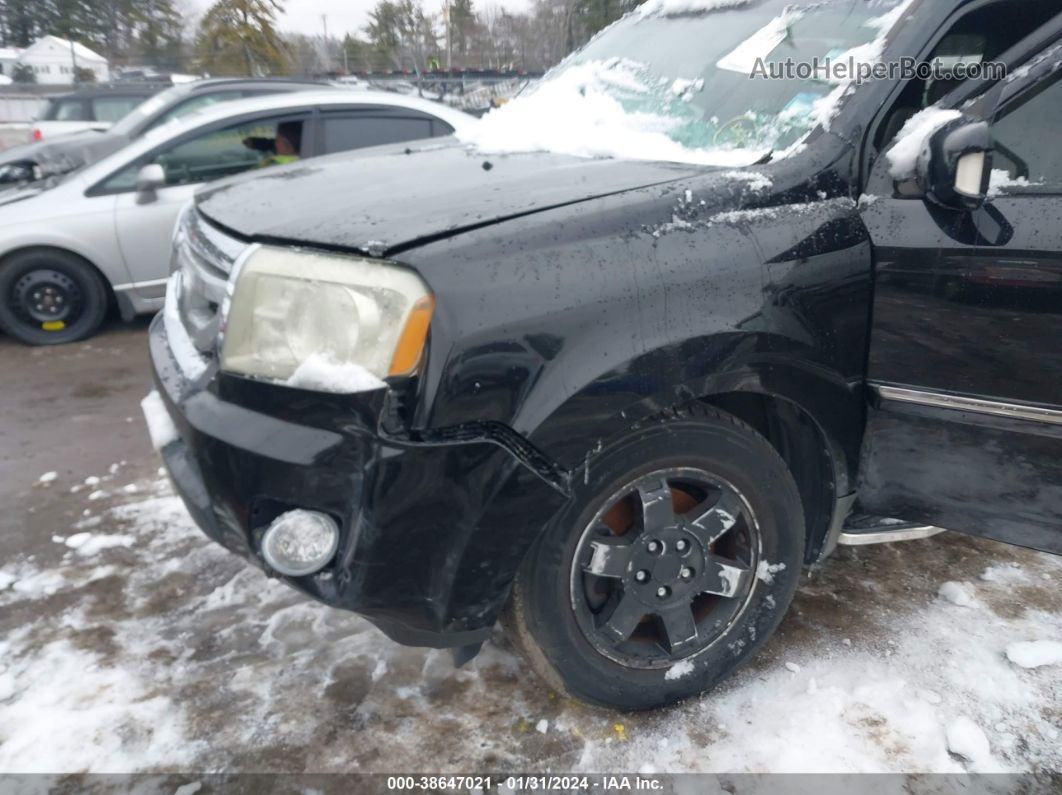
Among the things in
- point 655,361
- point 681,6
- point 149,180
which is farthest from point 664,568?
point 149,180

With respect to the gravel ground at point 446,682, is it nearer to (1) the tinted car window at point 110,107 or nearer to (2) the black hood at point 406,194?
(2) the black hood at point 406,194

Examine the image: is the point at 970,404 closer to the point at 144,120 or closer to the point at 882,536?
the point at 882,536

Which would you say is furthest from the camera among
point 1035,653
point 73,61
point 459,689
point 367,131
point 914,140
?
point 73,61

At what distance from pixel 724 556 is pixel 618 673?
44 cm

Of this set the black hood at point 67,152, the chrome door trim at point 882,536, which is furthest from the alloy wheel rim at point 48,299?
the chrome door trim at point 882,536

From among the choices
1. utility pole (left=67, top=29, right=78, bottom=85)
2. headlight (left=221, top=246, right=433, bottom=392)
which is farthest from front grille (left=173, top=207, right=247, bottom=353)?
utility pole (left=67, top=29, right=78, bottom=85)

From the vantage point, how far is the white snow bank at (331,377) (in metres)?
1.72

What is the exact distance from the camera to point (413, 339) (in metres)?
1.70

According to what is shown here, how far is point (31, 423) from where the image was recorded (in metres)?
4.32

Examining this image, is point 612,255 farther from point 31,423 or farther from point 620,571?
point 31,423

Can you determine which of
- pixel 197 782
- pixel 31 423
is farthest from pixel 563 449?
pixel 31 423

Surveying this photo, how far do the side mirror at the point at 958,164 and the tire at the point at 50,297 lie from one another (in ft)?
17.4

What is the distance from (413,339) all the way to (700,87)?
151 centimetres

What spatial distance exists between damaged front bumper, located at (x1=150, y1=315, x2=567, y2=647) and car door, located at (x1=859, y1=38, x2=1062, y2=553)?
1.00m
